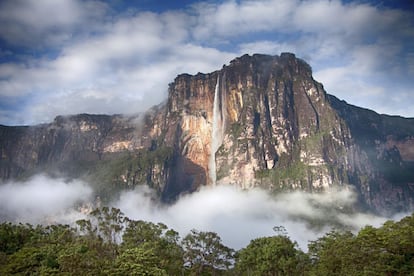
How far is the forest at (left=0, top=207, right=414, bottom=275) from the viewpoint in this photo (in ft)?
137

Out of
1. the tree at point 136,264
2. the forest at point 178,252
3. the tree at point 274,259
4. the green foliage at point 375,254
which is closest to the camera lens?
the tree at point 136,264

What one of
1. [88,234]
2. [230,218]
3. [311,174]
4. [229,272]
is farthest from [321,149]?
[88,234]

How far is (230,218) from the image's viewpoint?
186m

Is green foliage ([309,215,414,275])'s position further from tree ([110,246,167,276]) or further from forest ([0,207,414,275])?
tree ([110,246,167,276])

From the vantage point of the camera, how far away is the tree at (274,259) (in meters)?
62.2

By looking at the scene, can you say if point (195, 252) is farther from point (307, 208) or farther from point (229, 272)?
point (307, 208)

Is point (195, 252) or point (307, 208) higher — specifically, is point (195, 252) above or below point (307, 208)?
below

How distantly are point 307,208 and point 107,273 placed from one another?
15295cm

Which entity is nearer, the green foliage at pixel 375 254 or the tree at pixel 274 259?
the green foliage at pixel 375 254

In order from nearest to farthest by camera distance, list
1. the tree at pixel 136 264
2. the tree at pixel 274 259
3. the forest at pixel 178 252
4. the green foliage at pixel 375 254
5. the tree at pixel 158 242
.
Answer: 1. the tree at pixel 136 264
2. the forest at pixel 178 252
3. the green foliage at pixel 375 254
4. the tree at pixel 158 242
5. the tree at pixel 274 259

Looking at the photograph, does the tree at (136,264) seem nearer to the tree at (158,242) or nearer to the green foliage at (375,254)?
the tree at (158,242)

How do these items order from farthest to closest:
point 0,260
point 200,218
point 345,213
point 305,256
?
point 200,218 < point 345,213 < point 305,256 < point 0,260

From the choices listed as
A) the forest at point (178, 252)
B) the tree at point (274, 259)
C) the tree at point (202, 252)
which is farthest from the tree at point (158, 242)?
the tree at point (274, 259)

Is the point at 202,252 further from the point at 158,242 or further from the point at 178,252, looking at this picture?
the point at 158,242
